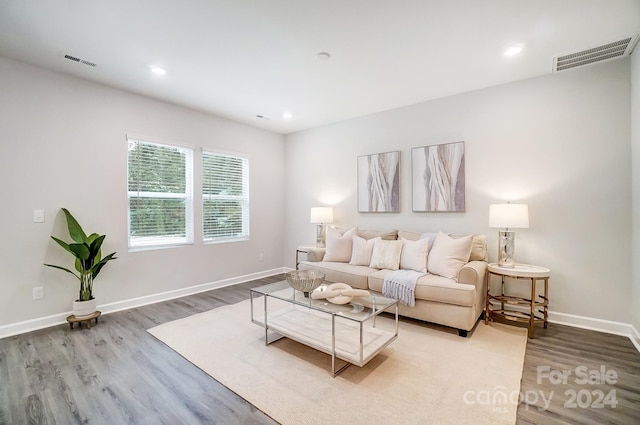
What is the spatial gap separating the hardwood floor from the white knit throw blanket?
3.39 feet

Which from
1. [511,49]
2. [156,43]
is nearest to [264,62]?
[156,43]

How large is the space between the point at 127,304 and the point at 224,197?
2007 mm

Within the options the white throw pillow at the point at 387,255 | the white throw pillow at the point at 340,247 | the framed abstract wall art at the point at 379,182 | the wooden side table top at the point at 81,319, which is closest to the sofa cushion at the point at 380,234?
the white throw pillow at the point at 340,247

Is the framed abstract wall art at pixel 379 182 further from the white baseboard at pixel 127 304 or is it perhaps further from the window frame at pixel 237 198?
the white baseboard at pixel 127 304

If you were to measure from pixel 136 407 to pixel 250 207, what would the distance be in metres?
3.55

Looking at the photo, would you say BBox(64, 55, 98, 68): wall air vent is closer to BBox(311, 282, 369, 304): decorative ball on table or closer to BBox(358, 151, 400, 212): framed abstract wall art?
BBox(311, 282, 369, 304): decorative ball on table

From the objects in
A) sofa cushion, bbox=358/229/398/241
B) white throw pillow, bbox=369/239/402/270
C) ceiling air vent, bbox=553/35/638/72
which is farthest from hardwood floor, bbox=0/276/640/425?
ceiling air vent, bbox=553/35/638/72

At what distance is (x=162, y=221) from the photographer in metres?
3.96

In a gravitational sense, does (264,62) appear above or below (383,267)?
above

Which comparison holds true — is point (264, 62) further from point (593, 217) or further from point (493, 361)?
Result: point (593, 217)

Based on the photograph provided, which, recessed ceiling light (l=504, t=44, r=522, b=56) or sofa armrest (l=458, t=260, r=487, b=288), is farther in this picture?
sofa armrest (l=458, t=260, r=487, b=288)

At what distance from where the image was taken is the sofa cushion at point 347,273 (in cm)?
331

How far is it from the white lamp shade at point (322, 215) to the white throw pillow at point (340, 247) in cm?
55

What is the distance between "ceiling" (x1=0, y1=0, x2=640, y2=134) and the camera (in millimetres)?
2096
